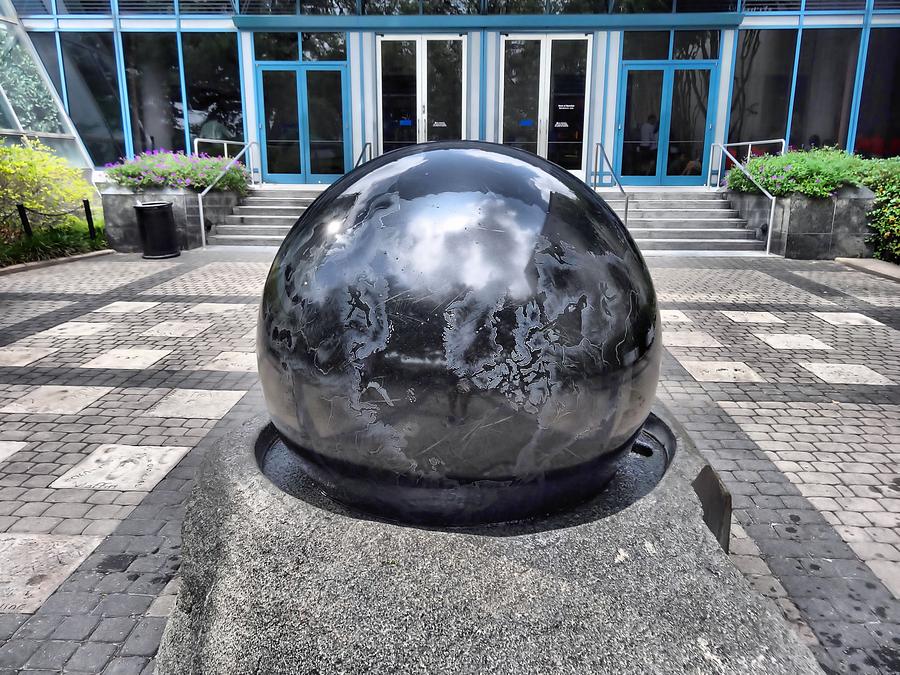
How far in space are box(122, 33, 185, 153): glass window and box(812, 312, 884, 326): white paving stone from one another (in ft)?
63.6

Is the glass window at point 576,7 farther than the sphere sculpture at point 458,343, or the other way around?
the glass window at point 576,7

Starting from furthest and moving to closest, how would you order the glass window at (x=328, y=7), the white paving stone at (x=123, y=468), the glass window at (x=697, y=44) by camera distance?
the glass window at (x=328, y=7) → the glass window at (x=697, y=44) → the white paving stone at (x=123, y=468)

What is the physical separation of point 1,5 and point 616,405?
2577 cm

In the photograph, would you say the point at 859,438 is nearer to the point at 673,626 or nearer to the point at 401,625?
the point at 673,626

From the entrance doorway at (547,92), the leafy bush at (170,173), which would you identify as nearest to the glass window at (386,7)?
the entrance doorway at (547,92)

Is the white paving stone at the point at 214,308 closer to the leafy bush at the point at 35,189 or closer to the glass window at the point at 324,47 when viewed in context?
the leafy bush at the point at 35,189

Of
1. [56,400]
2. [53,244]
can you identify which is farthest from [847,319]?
[53,244]

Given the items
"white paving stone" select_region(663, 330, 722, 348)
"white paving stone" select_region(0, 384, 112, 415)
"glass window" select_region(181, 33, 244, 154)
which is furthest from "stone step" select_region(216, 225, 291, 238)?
"white paving stone" select_region(663, 330, 722, 348)

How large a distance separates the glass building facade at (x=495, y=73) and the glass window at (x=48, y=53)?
0.15 feet

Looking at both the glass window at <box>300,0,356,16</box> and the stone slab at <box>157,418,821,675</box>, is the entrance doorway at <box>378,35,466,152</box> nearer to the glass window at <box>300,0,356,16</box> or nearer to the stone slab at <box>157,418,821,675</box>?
the glass window at <box>300,0,356,16</box>

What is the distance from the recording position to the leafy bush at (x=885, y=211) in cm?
1301

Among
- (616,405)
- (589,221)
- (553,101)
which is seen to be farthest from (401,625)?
(553,101)

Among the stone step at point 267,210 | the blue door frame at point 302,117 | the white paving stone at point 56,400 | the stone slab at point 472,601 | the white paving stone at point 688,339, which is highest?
the blue door frame at point 302,117

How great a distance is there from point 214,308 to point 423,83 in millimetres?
13353
